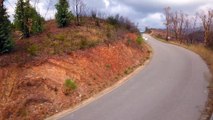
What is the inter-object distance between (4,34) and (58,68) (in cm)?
387

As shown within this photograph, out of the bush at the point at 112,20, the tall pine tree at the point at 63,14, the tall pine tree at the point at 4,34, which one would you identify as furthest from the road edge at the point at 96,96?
the bush at the point at 112,20

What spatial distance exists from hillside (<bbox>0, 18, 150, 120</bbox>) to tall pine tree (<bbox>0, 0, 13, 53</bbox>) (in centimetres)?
53

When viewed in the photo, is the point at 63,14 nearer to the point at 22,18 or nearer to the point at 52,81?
the point at 22,18

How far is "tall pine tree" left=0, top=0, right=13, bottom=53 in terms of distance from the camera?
22.2 metres

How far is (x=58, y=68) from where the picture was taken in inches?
853

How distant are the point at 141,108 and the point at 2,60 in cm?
858

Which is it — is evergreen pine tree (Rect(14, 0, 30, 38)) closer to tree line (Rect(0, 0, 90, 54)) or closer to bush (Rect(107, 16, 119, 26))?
tree line (Rect(0, 0, 90, 54))

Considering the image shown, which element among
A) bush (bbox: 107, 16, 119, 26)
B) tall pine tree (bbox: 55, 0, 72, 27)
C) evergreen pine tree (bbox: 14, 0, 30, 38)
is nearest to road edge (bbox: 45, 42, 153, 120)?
tall pine tree (bbox: 55, 0, 72, 27)

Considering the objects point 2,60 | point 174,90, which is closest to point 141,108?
point 174,90

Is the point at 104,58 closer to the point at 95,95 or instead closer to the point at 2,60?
the point at 95,95

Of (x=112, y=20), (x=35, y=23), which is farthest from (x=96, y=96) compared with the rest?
(x=112, y=20)

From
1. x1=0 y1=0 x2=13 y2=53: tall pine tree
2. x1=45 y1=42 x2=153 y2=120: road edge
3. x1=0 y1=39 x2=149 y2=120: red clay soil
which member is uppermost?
x1=0 y1=0 x2=13 y2=53: tall pine tree

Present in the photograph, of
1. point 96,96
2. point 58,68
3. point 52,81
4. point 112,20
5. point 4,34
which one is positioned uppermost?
point 112,20

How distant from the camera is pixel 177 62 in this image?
30766 millimetres
